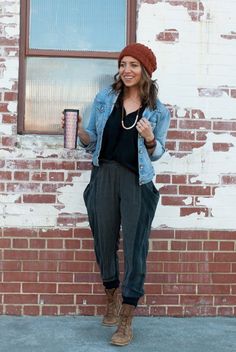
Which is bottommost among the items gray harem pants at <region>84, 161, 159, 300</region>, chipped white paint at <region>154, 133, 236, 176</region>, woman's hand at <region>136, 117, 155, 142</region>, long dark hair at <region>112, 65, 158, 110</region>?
gray harem pants at <region>84, 161, 159, 300</region>

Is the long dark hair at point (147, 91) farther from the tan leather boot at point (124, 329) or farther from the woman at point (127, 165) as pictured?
the tan leather boot at point (124, 329)

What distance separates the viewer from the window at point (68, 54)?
4785 mm

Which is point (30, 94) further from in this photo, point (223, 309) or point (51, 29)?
point (223, 309)

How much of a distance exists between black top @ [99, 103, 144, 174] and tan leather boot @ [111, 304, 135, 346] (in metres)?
0.95

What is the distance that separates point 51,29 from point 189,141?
4.58 feet

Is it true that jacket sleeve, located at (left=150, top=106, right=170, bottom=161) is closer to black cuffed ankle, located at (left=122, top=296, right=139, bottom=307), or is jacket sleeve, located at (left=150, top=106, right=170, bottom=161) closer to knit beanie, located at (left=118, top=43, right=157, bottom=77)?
knit beanie, located at (left=118, top=43, right=157, bottom=77)

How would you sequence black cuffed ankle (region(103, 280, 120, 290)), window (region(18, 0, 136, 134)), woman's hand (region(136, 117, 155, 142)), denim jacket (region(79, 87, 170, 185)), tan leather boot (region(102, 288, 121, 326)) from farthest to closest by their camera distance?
window (region(18, 0, 136, 134)) < tan leather boot (region(102, 288, 121, 326)) < black cuffed ankle (region(103, 280, 120, 290)) < denim jacket (region(79, 87, 170, 185)) < woman's hand (region(136, 117, 155, 142))

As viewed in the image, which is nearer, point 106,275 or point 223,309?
point 106,275

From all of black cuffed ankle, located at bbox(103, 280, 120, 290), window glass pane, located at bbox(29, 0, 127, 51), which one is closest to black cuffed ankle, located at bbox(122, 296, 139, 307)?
black cuffed ankle, located at bbox(103, 280, 120, 290)

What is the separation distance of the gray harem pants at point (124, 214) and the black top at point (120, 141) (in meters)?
0.05

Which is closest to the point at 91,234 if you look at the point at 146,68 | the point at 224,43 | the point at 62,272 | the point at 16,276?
the point at 62,272

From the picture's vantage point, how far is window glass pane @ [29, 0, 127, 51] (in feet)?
15.7

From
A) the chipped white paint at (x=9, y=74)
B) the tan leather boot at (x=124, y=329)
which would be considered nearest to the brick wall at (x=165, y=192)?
the chipped white paint at (x=9, y=74)

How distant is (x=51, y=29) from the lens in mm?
4812
